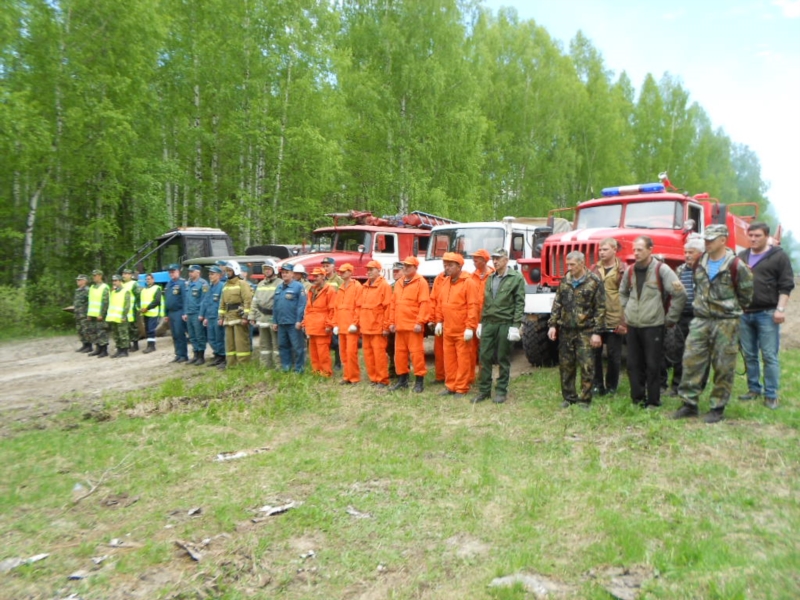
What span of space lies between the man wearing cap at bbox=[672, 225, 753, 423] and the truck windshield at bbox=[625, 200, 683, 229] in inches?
127

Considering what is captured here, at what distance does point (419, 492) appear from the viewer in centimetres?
442

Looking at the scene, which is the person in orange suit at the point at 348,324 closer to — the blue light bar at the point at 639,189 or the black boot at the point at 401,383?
the black boot at the point at 401,383

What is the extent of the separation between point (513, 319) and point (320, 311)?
3.16m

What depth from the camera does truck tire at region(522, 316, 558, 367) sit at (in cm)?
829

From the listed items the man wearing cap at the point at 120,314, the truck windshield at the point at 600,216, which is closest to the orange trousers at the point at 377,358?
the truck windshield at the point at 600,216

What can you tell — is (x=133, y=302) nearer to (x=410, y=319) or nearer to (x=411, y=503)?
(x=410, y=319)

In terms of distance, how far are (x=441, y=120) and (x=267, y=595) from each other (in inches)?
794

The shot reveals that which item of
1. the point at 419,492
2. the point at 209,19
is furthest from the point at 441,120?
the point at 419,492

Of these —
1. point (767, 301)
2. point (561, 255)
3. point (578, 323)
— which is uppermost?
point (561, 255)

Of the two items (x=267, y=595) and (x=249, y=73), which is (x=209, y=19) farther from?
(x=267, y=595)

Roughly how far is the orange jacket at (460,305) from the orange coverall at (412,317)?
359 mm

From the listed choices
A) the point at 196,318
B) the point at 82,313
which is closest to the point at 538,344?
the point at 196,318

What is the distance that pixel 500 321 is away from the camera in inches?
→ 274

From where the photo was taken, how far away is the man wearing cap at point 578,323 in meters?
6.20
